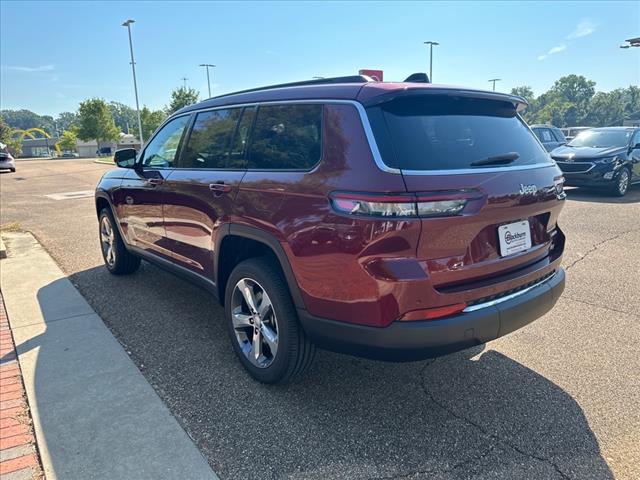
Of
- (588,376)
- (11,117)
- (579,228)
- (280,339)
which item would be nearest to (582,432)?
(588,376)

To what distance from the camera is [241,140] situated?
10.4ft

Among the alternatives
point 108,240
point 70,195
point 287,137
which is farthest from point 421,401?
point 70,195

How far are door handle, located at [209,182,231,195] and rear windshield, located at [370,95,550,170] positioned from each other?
1180 mm

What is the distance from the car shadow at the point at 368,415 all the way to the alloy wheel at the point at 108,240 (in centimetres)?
171

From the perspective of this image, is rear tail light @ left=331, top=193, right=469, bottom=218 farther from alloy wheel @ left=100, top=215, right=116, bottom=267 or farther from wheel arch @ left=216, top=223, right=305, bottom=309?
alloy wheel @ left=100, top=215, right=116, bottom=267

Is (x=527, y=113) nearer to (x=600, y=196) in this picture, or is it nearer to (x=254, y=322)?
(x=600, y=196)

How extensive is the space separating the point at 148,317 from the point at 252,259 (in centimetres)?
172

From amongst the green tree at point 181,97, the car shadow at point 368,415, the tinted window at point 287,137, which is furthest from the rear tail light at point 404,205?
the green tree at point 181,97

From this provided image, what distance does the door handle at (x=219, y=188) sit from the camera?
3.10m

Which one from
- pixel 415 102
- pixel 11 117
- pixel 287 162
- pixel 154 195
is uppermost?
pixel 11 117

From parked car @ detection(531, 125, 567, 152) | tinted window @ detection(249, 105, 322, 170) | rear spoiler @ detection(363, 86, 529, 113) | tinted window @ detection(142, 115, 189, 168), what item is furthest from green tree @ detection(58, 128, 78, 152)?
rear spoiler @ detection(363, 86, 529, 113)

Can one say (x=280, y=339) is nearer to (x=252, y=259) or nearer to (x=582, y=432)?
(x=252, y=259)

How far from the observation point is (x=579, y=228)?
7.50 meters

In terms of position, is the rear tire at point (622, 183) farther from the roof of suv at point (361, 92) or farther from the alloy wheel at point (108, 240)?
the alloy wheel at point (108, 240)
